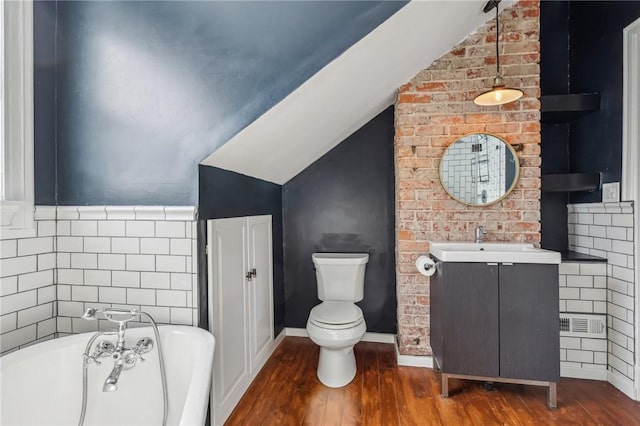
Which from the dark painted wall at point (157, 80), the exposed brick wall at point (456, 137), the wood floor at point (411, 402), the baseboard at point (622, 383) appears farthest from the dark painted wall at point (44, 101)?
the baseboard at point (622, 383)

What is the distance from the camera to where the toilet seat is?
2.18m

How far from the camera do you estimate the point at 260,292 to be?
2.44 metres

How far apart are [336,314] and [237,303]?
677 mm

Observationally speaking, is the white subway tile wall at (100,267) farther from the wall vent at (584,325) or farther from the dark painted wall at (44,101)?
the wall vent at (584,325)

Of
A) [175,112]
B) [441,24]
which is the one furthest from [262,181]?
[441,24]

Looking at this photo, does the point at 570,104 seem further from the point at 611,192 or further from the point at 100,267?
the point at 100,267

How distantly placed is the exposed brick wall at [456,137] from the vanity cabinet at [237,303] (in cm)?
104

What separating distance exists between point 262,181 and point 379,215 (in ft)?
3.58

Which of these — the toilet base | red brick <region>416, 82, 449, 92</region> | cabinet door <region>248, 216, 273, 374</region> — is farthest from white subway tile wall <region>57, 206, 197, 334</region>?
red brick <region>416, 82, 449, 92</region>

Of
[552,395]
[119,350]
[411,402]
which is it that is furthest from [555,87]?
[119,350]

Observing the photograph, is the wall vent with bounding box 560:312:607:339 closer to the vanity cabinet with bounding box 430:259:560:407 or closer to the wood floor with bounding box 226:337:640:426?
the wood floor with bounding box 226:337:640:426

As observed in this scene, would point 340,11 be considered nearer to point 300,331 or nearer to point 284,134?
point 284,134

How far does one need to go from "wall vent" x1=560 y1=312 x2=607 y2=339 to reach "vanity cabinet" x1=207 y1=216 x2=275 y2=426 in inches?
84.0

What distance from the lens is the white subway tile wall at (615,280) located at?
82.3 inches
